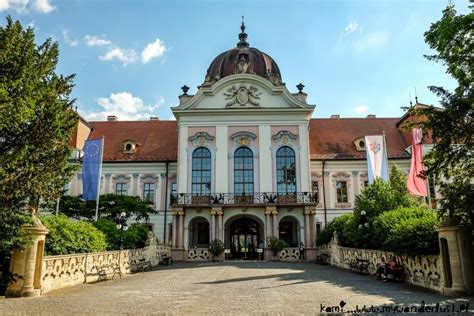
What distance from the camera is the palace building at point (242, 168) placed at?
29.1 m

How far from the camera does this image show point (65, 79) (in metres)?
12.8

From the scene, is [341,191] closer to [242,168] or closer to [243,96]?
[242,168]

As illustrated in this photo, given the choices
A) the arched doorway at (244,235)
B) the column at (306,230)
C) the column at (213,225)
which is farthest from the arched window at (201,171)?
the column at (306,230)

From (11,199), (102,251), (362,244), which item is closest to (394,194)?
(362,244)

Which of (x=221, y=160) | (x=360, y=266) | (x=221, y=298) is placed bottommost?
(x=221, y=298)

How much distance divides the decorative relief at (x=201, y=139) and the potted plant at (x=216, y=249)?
26.5 feet

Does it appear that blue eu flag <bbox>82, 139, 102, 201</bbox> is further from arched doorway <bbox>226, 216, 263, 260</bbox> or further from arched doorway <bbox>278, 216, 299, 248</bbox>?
arched doorway <bbox>278, 216, 299, 248</bbox>

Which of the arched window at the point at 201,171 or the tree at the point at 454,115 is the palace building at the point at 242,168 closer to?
the arched window at the point at 201,171

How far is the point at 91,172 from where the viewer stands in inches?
902

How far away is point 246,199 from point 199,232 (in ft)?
16.4

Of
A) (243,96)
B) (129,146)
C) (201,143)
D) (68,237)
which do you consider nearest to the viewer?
(68,237)

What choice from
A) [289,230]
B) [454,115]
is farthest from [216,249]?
[454,115]

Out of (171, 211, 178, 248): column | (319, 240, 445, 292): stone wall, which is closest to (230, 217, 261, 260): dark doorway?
(171, 211, 178, 248): column

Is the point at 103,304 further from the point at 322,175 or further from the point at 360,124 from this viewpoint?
the point at 360,124
